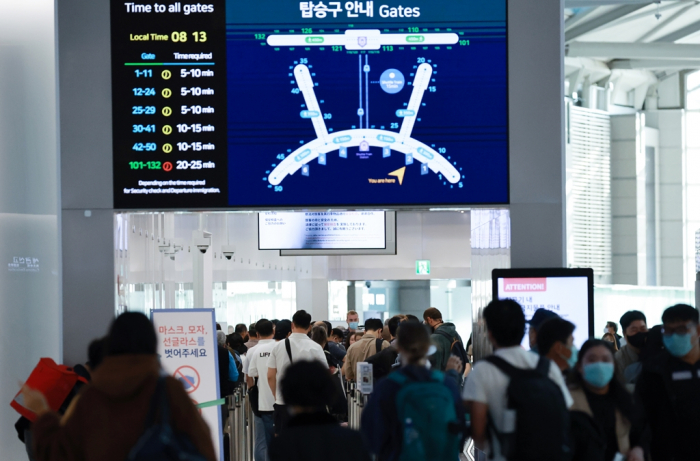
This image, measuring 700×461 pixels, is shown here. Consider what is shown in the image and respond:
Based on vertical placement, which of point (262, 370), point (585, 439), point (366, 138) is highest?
point (366, 138)

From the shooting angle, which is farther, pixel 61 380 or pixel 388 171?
pixel 388 171

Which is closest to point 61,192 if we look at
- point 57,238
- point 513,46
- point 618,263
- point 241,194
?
point 57,238

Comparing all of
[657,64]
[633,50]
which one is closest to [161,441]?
[633,50]

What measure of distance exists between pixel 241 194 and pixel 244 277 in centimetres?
1561

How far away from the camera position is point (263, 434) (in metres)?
7.60

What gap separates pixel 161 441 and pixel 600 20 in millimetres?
18652

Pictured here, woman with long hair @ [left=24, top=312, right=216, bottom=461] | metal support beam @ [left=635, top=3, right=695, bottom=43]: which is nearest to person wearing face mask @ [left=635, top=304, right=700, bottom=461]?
woman with long hair @ [left=24, top=312, right=216, bottom=461]

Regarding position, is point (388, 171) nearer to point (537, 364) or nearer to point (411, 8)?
point (411, 8)

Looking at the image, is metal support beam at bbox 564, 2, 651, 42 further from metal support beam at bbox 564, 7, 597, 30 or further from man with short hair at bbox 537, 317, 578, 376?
man with short hair at bbox 537, 317, 578, 376

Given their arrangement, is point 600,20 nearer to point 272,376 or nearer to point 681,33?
point 681,33

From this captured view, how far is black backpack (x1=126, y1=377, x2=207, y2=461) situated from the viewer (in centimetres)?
297

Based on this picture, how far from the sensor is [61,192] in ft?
22.0

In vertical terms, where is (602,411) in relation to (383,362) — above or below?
above

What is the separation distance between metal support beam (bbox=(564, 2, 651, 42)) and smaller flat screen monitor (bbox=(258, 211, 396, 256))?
880cm
